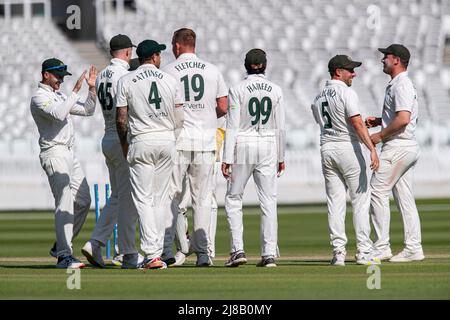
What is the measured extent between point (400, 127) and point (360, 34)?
26.7m

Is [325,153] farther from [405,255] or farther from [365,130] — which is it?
[405,255]

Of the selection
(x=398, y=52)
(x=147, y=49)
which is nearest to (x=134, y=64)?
(x=147, y=49)

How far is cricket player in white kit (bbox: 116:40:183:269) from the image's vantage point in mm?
12508

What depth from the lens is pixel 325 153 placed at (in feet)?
43.8

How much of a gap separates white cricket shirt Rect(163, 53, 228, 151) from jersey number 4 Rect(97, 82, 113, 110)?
2.17ft

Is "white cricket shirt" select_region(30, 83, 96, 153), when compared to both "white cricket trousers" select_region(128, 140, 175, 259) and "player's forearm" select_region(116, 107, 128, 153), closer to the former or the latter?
"player's forearm" select_region(116, 107, 128, 153)

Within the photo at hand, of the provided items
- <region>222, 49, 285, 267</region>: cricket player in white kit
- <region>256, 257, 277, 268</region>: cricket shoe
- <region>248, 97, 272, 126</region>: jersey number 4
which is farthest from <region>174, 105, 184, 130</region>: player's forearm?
<region>256, 257, 277, 268</region>: cricket shoe

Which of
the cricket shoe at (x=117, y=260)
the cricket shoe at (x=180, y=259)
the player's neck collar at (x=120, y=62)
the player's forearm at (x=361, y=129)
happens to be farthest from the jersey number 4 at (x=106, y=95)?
the player's forearm at (x=361, y=129)

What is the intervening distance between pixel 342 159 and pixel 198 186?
59.9 inches

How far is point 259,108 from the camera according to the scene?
13.1 m

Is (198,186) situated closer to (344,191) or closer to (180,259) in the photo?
(180,259)

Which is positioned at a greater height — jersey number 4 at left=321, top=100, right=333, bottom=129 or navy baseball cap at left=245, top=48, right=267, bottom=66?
navy baseball cap at left=245, top=48, right=267, bottom=66

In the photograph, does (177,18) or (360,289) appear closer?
(360,289)
